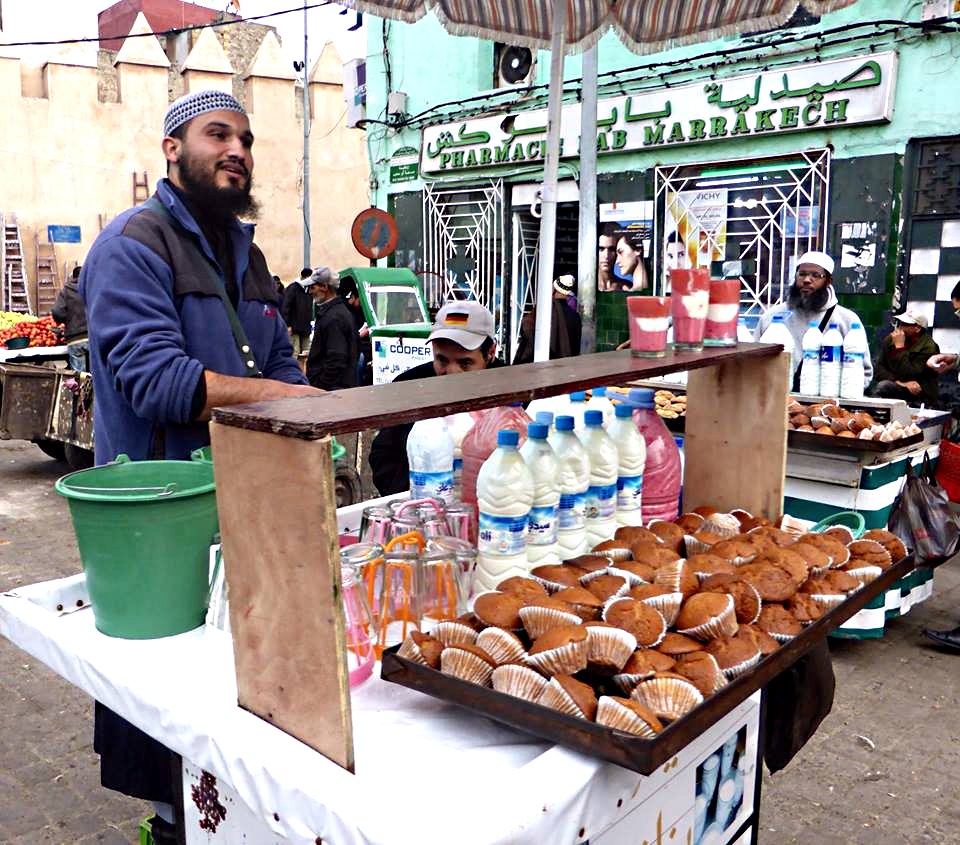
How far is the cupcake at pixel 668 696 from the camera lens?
4.50ft

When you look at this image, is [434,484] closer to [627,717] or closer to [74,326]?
[627,717]

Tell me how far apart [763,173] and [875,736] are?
7.04 meters

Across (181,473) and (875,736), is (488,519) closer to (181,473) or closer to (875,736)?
(181,473)

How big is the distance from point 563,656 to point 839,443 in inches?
125

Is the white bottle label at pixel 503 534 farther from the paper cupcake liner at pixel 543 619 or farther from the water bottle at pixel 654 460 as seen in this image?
the water bottle at pixel 654 460

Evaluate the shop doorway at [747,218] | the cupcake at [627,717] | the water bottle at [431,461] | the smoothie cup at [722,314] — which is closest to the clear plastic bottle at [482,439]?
the water bottle at [431,461]

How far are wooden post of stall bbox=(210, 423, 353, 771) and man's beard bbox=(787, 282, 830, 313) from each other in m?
5.29

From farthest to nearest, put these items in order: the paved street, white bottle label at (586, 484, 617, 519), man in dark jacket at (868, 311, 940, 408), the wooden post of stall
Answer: man in dark jacket at (868, 311, 940, 408) < the paved street < white bottle label at (586, 484, 617, 519) < the wooden post of stall

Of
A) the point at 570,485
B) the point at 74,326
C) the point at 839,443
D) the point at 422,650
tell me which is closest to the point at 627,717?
the point at 422,650

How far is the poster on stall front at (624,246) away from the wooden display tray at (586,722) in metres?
9.23

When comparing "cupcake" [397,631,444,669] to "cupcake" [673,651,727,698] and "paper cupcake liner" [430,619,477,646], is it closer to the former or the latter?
"paper cupcake liner" [430,619,477,646]

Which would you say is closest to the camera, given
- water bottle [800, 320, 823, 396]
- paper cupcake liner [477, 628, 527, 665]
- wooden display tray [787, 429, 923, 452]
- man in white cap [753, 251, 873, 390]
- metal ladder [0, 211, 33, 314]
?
paper cupcake liner [477, 628, 527, 665]

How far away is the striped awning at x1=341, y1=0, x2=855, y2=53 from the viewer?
344 centimetres

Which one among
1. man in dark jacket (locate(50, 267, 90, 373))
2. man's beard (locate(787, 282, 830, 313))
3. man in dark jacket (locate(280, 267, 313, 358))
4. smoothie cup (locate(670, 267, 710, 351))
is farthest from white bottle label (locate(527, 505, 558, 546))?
man in dark jacket (locate(280, 267, 313, 358))
